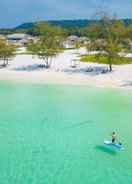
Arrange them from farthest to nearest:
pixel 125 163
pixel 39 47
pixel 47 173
Result: 1. pixel 39 47
2. pixel 125 163
3. pixel 47 173

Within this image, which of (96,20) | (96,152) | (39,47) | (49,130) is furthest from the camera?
(39,47)

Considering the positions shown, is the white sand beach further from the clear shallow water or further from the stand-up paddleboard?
the stand-up paddleboard

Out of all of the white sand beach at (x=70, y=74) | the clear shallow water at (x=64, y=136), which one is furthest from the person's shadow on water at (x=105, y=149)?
the white sand beach at (x=70, y=74)

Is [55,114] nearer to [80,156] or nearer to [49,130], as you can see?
[49,130]

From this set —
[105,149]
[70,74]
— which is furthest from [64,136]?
[70,74]

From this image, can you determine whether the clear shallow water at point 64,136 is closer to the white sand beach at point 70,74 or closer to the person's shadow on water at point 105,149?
the person's shadow on water at point 105,149

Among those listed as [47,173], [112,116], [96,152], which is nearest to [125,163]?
[96,152]

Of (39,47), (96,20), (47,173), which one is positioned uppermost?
(96,20)
